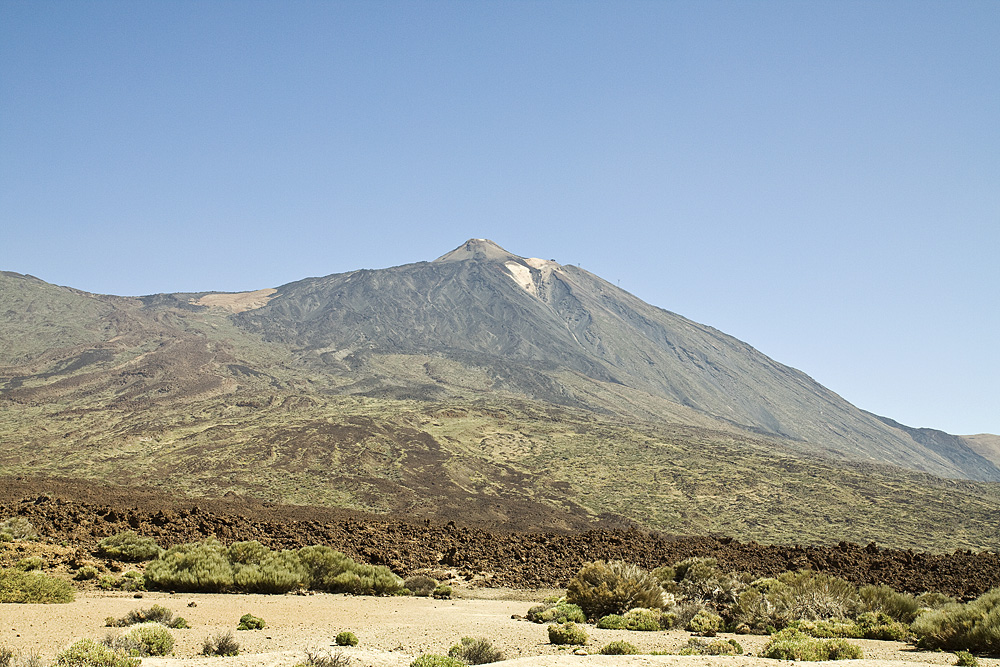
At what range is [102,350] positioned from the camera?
11481 centimetres

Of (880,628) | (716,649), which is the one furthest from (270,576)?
(880,628)

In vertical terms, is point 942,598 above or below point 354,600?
above

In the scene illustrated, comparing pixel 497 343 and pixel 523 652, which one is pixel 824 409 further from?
pixel 523 652

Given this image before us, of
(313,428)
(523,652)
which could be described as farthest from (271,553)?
(313,428)

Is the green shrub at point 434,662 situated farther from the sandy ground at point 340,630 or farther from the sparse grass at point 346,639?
the sparse grass at point 346,639

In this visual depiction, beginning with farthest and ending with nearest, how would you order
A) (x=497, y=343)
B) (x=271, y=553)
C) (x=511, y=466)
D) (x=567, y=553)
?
1. (x=497, y=343)
2. (x=511, y=466)
3. (x=567, y=553)
4. (x=271, y=553)

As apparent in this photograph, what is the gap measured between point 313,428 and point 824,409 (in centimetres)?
14585

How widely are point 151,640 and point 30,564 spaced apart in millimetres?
8074

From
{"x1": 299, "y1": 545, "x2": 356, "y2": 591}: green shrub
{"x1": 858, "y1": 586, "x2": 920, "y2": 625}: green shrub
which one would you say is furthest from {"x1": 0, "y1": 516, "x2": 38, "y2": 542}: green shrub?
{"x1": 858, "y1": 586, "x2": 920, "y2": 625}: green shrub

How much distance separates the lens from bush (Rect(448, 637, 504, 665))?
9.66 metres

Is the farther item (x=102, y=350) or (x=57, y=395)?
(x=102, y=350)

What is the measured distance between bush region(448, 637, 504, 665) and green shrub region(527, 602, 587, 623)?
3.54 meters

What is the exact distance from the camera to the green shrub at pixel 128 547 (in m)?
16.9

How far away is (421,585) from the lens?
672 inches
